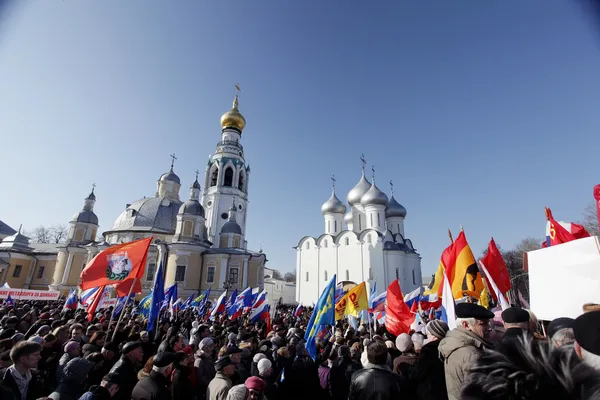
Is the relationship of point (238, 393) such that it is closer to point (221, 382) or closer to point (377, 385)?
point (221, 382)

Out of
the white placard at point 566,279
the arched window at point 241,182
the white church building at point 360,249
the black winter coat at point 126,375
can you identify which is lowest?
the black winter coat at point 126,375

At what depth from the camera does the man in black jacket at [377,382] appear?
307cm

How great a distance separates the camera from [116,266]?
7.69 m

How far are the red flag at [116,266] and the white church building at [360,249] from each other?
91.8 ft

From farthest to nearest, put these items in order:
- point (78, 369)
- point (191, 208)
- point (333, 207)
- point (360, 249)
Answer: point (333, 207) → point (360, 249) → point (191, 208) → point (78, 369)

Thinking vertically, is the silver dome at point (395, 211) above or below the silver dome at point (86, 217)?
above

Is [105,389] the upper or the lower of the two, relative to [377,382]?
lower

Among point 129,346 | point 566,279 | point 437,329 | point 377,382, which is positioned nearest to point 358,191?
point 566,279

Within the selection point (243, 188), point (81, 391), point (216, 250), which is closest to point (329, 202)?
point (243, 188)

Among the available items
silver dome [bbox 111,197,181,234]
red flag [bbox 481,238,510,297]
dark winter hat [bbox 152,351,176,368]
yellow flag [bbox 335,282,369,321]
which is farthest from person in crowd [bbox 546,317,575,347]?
silver dome [bbox 111,197,181,234]

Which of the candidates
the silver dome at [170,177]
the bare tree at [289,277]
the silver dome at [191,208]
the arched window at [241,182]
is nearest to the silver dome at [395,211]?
the arched window at [241,182]

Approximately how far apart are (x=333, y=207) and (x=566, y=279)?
129 feet

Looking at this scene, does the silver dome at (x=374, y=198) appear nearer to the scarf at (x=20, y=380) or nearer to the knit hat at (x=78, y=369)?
the knit hat at (x=78, y=369)

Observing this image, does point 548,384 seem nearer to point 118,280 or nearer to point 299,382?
point 299,382
